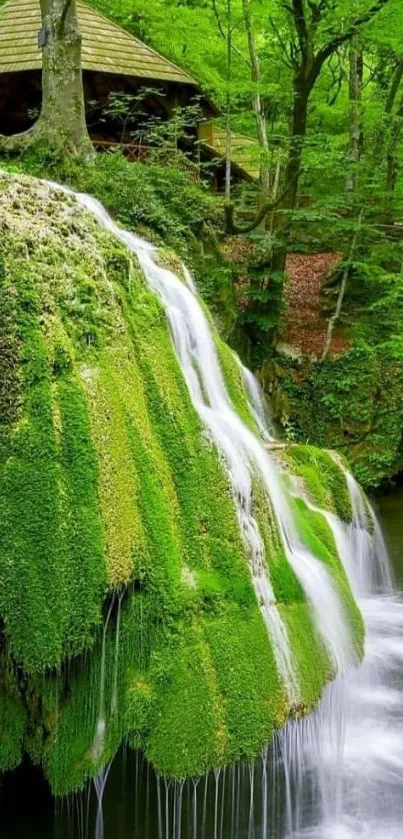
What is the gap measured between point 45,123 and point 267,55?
27.5 feet

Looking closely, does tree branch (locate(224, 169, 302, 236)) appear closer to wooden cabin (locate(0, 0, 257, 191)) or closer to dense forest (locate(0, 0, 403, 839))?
wooden cabin (locate(0, 0, 257, 191))

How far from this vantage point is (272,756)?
456 cm

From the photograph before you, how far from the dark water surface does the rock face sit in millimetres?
302

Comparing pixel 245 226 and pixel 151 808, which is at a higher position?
pixel 245 226

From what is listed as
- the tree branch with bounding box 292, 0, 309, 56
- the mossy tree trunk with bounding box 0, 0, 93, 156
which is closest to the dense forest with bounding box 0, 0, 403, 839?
the mossy tree trunk with bounding box 0, 0, 93, 156

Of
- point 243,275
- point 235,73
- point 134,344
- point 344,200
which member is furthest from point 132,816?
point 235,73

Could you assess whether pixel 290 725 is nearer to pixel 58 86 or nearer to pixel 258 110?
pixel 58 86

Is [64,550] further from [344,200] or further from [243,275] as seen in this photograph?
[344,200]

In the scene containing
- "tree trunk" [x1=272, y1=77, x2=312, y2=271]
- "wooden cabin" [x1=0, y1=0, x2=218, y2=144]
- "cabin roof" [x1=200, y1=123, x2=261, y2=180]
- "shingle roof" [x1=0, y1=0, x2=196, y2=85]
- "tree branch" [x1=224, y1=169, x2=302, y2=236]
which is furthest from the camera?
"cabin roof" [x1=200, y1=123, x2=261, y2=180]

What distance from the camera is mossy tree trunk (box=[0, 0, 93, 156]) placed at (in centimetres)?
953

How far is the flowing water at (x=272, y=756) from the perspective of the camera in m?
4.31

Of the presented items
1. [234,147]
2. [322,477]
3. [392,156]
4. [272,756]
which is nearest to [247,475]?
[272,756]

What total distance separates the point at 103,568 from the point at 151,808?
63.1 inches

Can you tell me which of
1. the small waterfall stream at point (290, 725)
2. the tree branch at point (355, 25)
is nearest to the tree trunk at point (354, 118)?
the tree branch at point (355, 25)
